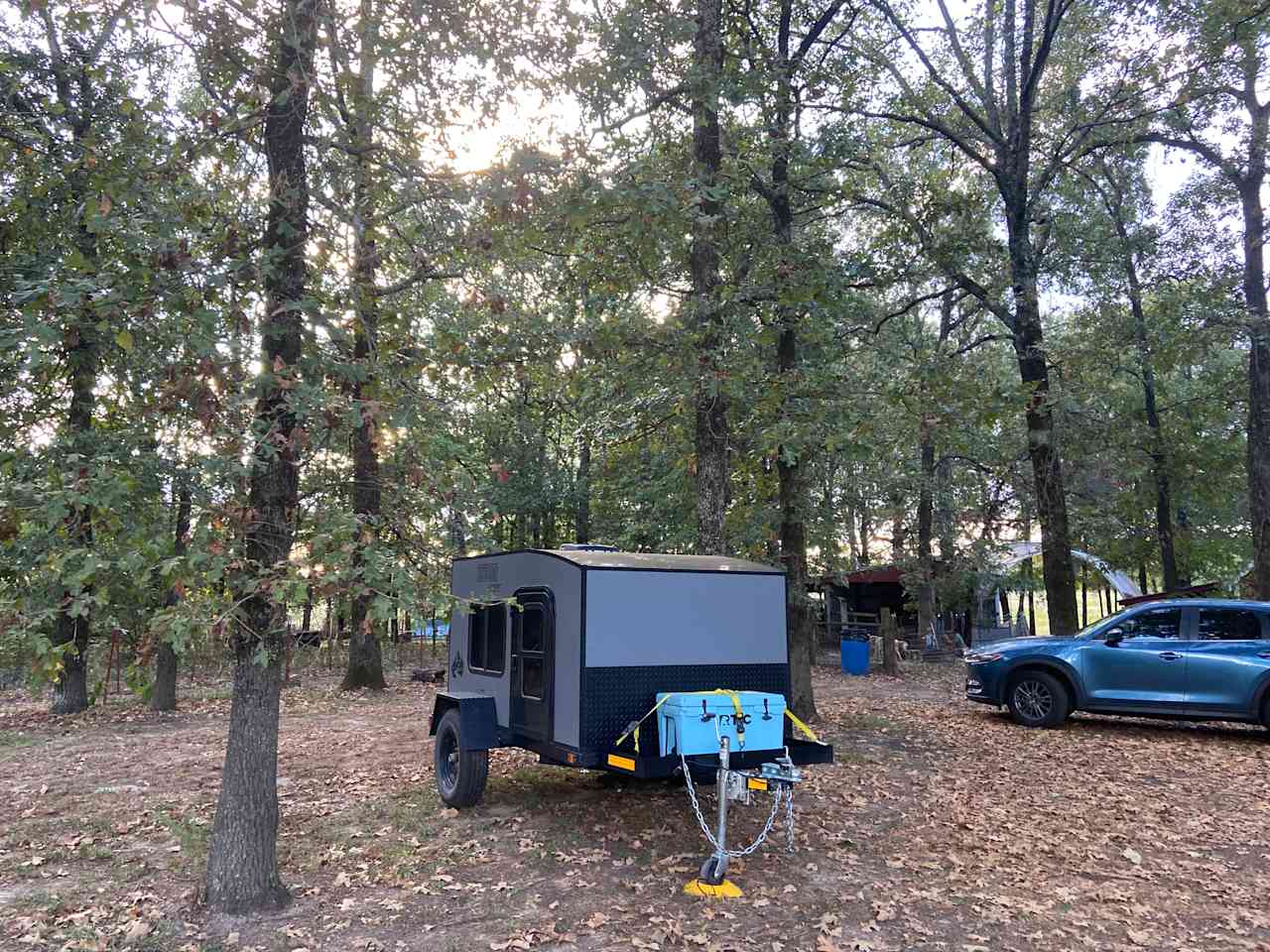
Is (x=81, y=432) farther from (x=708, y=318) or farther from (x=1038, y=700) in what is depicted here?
(x=1038, y=700)

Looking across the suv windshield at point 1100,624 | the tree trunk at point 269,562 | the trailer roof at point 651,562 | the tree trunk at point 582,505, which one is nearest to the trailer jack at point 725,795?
the trailer roof at point 651,562

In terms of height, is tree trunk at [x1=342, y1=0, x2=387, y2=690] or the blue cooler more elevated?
tree trunk at [x1=342, y1=0, x2=387, y2=690]

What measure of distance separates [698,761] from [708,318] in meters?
5.63

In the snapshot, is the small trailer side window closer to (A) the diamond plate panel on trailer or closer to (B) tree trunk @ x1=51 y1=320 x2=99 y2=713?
(A) the diamond plate panel on trailer

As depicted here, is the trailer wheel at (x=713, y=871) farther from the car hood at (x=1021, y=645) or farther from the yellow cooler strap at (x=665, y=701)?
the car hood at (x=1021, y=645)

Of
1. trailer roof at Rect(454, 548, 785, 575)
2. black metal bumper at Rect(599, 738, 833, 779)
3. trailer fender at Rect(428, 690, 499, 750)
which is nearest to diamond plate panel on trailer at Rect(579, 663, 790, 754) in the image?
black metal bumper at Rect(599, 738, 833, 779)

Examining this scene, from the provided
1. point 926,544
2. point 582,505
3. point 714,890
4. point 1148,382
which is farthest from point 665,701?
point 1148,382

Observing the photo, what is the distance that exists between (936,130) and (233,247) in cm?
1313

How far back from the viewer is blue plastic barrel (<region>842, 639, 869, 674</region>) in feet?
63.6

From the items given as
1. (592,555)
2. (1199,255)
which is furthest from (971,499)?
(592,555)

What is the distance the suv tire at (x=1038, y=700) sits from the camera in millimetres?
11023

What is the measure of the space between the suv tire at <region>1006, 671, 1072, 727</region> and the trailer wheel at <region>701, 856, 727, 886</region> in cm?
740

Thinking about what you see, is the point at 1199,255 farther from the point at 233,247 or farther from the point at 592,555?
the point at 233,247

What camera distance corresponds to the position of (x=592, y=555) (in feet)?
22.5
